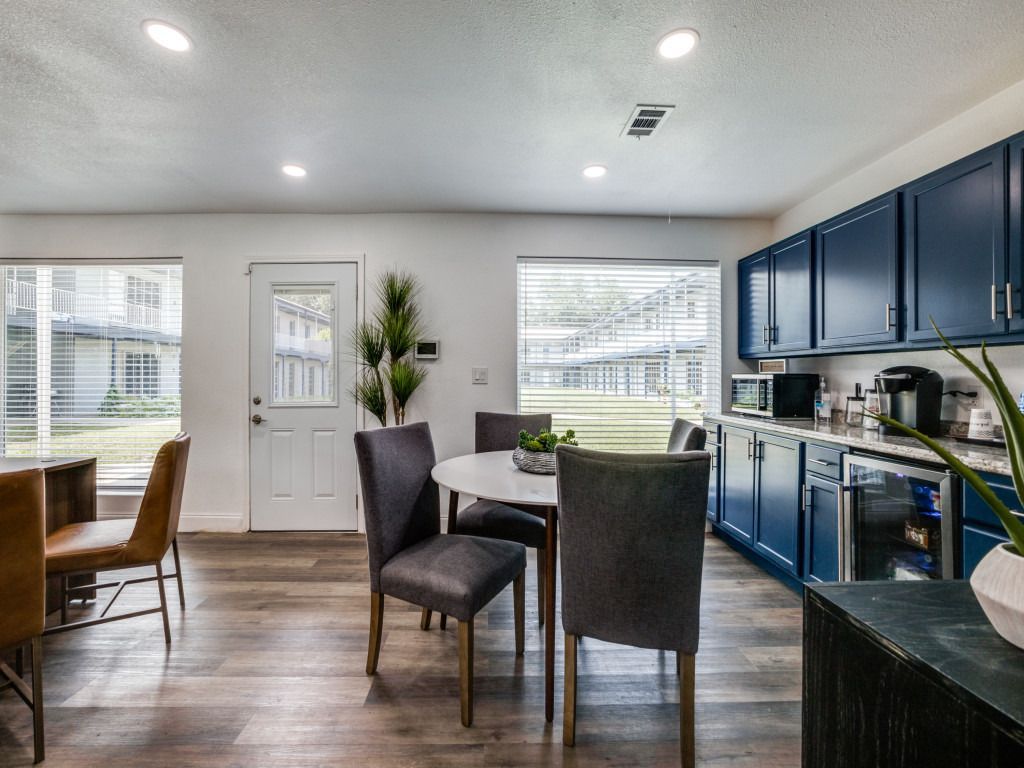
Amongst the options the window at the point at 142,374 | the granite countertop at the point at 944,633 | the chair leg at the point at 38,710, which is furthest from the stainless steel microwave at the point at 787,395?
the window at the point at 142,374

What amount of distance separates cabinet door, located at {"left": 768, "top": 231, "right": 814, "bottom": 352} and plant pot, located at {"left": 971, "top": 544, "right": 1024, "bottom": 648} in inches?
103

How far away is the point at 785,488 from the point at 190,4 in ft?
11.4

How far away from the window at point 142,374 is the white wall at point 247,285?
1.01ft

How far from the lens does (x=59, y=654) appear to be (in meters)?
1.97

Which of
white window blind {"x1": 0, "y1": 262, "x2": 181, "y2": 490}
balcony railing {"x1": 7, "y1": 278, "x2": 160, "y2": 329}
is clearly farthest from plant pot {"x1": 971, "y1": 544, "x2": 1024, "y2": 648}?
balcony railing {"x1": 7, "y1": 278, "x2": 160, "y2": 329}

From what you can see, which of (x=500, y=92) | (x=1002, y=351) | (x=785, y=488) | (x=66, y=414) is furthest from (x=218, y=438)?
(x=1002, y=351)

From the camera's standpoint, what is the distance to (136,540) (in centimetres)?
195

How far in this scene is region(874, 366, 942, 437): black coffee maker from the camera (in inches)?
84.6

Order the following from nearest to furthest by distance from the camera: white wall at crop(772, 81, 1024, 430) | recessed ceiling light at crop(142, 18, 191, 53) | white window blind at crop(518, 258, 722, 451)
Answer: recessed ceiling light at crop(142, 18, 191, 53) → white wall at crop(772, 81, 1024, 430) → white window blind at crop(518, 258, 722, 451)

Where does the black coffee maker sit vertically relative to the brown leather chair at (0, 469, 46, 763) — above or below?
above

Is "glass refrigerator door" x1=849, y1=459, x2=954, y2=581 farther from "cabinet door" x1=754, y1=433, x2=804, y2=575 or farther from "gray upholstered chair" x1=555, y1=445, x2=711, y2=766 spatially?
"gray upholstered chair" x1=555, y1=445, x2=711, y2=766

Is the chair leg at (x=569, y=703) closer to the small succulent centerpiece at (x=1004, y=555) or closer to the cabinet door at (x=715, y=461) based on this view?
the small succulent centerpiece at (x=1004, y=555)

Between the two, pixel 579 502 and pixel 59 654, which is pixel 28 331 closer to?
pixel 59 654

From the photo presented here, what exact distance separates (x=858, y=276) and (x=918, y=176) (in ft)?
1.93
